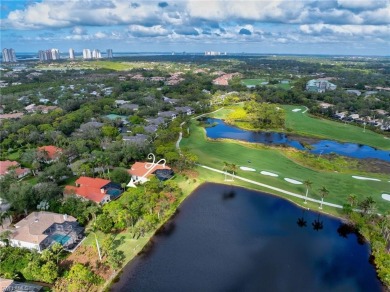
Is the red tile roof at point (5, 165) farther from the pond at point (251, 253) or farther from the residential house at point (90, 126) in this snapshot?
the pond at point (251, 253)

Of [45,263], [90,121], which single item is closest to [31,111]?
[90,121]

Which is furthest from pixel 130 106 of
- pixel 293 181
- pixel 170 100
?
pixel 293 181

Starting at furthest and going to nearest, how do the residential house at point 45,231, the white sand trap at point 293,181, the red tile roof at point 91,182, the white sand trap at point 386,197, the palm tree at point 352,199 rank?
the white sand trap at point 293,181 → the white sand trap at point 386,197 → the red tile roof at point 91,182 → the palm tree at point 352,199 → the residential house at point 45,231

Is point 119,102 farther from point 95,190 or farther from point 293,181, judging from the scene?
point 293,181

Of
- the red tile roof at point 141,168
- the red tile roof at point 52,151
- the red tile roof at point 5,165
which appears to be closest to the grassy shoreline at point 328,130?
the red tile roof at point 141,168

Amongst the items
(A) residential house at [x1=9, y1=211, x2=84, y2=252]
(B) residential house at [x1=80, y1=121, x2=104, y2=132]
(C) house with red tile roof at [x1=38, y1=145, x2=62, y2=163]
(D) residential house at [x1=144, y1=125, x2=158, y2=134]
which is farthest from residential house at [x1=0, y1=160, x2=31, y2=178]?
(D) residential house at [x1=144, y1=125, x2=158, y2=134]

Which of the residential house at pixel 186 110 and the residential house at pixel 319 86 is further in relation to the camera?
the residential house at pixel 319 86

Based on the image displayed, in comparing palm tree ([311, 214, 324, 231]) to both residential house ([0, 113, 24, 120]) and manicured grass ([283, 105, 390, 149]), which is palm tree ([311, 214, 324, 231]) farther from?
residential house ([0, 113, 24, 120])
